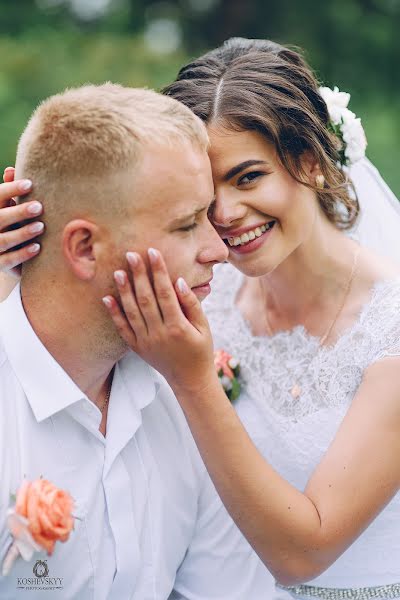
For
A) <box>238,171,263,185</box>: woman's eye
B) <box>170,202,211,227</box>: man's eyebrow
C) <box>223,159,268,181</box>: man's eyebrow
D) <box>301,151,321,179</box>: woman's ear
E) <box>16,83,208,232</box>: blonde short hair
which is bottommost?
<box>301,151,321,179</box>: woman's ear

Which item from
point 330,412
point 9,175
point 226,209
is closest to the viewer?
point 9,175

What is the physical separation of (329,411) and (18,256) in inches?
58.6

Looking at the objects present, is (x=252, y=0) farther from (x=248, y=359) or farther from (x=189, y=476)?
(x=189, y=476)

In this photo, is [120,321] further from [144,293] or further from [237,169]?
[237,169]

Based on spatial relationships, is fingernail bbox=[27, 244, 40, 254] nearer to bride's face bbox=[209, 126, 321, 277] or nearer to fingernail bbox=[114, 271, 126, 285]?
fingernail bbox=[114, 271, 126, 285]

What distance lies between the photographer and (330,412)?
3.64 meters

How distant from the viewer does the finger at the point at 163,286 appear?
2742mm

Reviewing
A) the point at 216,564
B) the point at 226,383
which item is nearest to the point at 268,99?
the point at 226,383

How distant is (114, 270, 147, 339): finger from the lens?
275 cm

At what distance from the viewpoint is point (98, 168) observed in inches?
109

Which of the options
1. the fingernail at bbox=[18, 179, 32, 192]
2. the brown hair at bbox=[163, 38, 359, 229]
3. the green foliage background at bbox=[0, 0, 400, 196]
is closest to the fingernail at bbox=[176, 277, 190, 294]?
the fingernail at bbox=[18, 179, 32, 192]

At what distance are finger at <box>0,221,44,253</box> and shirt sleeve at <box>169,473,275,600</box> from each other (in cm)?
117

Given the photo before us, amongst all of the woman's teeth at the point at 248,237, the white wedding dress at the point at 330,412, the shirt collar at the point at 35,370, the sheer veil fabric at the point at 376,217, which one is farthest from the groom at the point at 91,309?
the sheer veil fabric at the point at 376,217

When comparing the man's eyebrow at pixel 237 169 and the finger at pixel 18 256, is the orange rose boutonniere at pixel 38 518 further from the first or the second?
the man's eyebrow at pixel 237 169
